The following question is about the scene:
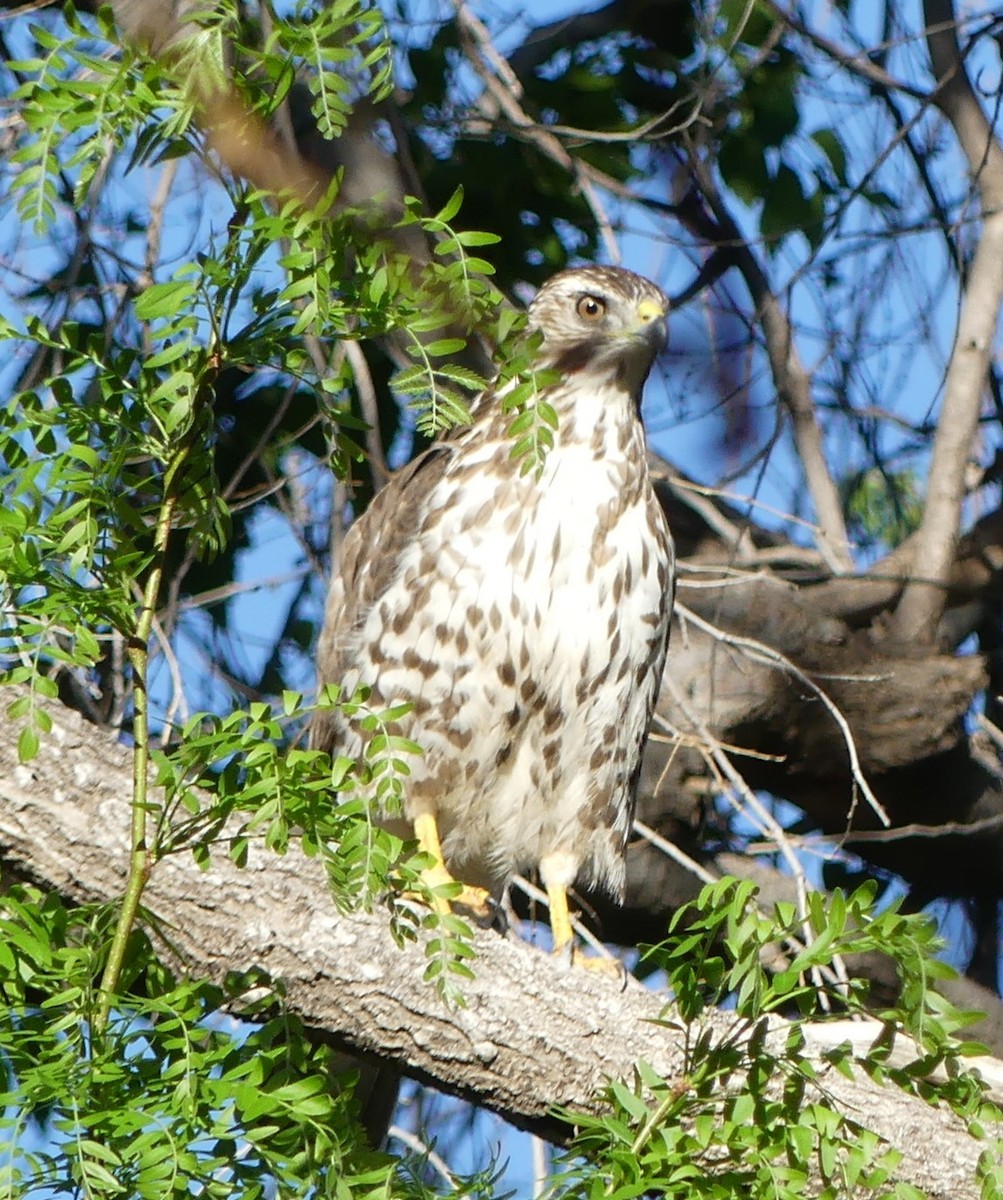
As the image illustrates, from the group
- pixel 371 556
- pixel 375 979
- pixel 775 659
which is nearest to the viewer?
pixel 375 979

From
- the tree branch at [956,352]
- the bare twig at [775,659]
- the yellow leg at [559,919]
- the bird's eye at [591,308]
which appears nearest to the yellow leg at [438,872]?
the yellow leg at [559,919]

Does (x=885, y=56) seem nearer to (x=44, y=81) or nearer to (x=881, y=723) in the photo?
(x=881, y=723)

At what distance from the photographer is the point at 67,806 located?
8.62 feet

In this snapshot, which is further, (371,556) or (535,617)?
(371,556)

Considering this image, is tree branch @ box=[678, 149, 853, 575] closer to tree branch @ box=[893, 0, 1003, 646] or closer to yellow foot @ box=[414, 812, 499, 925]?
tree branch @ box=[893, 0, 1003, 646]

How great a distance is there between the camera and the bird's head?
386 cm

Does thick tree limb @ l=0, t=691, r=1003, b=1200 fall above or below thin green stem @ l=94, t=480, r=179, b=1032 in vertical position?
below

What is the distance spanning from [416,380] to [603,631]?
5.34 feet

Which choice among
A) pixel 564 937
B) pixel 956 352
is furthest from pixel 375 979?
pixel 956 352

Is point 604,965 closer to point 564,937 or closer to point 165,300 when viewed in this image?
point 564,937

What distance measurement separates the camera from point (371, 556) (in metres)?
3.96

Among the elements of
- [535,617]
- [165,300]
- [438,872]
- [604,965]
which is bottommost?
[604,965]

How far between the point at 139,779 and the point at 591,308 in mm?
2120

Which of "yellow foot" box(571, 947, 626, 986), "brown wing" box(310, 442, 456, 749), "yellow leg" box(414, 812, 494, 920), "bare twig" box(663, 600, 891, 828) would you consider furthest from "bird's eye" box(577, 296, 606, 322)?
"yellow foot" box(571, 947, 626, 986)
